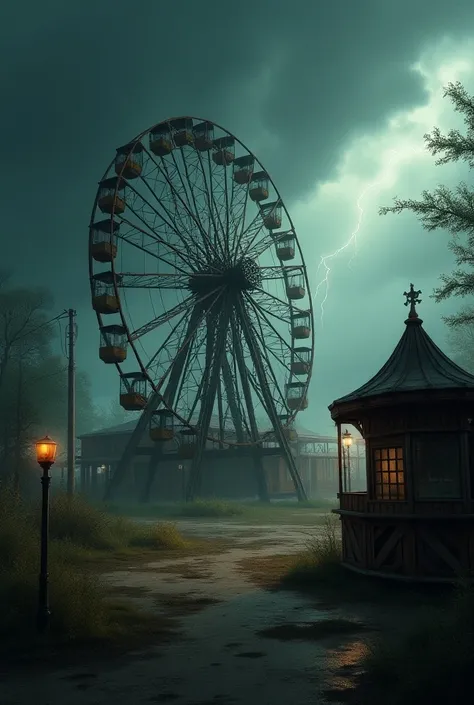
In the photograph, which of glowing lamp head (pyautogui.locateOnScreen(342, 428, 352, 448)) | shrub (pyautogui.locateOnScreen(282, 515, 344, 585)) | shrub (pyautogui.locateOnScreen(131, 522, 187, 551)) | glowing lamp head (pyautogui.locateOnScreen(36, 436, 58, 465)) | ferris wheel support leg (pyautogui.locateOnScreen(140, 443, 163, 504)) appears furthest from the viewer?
ferris wheel support leg (pyautogui.locateOnScreen(140, 443, 163, 504))

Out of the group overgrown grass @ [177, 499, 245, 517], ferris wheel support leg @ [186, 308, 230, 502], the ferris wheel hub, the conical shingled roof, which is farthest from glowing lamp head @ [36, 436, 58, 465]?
ferris wheel support leg @ [186, 308, 230, 502]

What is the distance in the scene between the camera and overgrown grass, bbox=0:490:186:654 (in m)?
10.0

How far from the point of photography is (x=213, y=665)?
8.62m

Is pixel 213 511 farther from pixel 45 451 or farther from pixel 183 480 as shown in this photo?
pixel 45 451

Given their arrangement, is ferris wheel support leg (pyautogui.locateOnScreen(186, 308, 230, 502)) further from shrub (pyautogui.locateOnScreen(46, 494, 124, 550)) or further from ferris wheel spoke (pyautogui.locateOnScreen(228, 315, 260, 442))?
shrub (pyautogui.locateOnScreen(46, 494, 124, 550))

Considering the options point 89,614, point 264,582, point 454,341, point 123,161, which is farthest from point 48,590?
point 454,341

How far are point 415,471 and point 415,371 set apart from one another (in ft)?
6.90

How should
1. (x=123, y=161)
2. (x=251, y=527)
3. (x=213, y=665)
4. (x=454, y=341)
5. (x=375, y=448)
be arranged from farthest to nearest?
(x=454, y=341) < (x=123, y=161) < (x=251, y=527) < (x=375, y=448) < (x=213, y=665)

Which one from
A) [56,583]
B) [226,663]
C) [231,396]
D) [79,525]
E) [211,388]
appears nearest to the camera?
[226,663]

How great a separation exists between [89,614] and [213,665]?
2.45 m

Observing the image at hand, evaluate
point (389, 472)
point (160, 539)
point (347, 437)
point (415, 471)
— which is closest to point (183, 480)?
point (160, 539)

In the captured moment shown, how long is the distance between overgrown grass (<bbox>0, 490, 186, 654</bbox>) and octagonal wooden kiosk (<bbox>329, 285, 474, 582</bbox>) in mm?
4987

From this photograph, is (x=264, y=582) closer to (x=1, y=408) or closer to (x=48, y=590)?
(x=48, y=590)

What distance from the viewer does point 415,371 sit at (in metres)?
14.2
